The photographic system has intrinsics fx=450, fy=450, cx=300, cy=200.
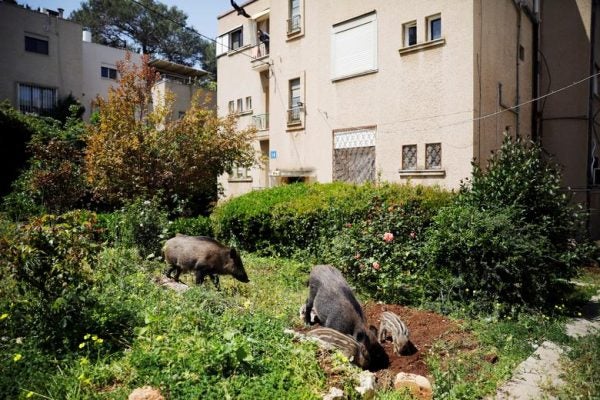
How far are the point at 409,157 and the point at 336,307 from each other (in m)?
10.3

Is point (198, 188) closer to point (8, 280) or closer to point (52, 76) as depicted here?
point (8, 280)

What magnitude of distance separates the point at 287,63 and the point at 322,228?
1228 centimetres

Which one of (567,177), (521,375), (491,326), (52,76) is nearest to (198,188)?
(491,326)

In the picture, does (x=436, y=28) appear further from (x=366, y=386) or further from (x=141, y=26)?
(x=141, y=26)

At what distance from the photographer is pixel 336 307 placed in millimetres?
5805

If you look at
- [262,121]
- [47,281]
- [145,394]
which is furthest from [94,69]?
[145,394]

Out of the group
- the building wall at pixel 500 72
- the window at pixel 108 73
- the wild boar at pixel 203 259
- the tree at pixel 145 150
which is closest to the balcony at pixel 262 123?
the tree at pixel 145 150

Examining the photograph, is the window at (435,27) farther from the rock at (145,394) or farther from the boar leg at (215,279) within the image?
the rock at (145,394)

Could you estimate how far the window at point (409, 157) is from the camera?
14969 mm

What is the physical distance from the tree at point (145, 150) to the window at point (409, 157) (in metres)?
6.10

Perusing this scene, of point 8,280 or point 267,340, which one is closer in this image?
point 267,340

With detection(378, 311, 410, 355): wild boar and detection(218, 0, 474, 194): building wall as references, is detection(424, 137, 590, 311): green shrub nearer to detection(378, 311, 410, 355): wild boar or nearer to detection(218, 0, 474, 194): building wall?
detection(378, 311, 410, 355): wild boar

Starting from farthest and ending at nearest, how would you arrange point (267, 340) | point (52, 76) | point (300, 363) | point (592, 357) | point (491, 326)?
point (52, 76) < point (491, 326) < point (592, 357) < point (267, 340) < point (300, 363)

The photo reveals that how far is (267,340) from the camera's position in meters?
4.76
